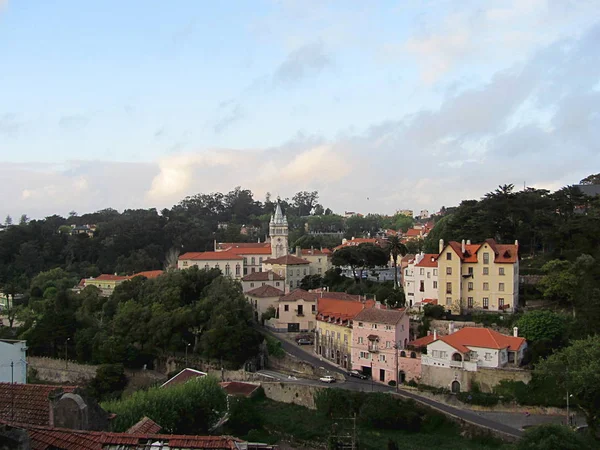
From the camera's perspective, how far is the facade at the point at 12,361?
22828 mm

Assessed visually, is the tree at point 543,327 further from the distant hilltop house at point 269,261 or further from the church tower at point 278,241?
the church tower at point 278,241

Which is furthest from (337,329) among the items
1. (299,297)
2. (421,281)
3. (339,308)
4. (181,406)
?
(181,406)

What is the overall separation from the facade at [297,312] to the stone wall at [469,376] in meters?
11.4

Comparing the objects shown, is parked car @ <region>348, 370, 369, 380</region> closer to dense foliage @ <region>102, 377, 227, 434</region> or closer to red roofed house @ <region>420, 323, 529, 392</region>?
red roofed house @ <region>420, 323, 529, 392</region>

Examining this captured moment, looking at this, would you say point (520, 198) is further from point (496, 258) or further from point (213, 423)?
point (213, 423)

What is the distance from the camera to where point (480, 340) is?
34.6 metres

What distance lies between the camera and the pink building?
3694 cm

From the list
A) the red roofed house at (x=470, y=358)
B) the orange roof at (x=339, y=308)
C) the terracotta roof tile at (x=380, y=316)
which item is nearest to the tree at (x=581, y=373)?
the red roofed house at (x=470, y=358)

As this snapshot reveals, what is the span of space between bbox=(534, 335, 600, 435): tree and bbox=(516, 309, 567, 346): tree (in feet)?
9.88

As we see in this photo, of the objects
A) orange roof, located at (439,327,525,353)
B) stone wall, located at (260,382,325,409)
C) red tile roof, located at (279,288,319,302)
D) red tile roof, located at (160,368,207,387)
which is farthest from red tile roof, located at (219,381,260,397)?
orange roof, located at (439,327,525,353)

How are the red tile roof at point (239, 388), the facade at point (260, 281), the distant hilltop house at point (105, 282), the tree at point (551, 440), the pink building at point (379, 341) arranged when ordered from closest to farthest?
the tree at point (551, 440)
the red tile roof at point (239, 388)
the pink building at point (379, 341)
the facade at point (260, 281)
the distant hilltop house at point (105, 282)

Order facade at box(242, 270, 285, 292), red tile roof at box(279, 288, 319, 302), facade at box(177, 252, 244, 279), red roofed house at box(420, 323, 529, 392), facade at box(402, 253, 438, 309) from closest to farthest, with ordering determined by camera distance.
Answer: red roofed house at box(420, 323, 529, 392) → facade at box(402, 253, 438, 309) → red tile roof at box(279, 288, 319, 302) → facade at box(242, 270, 285, 292) → facade at box(177, 252, 244, 279)

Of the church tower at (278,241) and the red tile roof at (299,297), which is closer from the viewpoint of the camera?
the red tile roof at (299,297)

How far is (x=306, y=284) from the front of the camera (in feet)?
188
